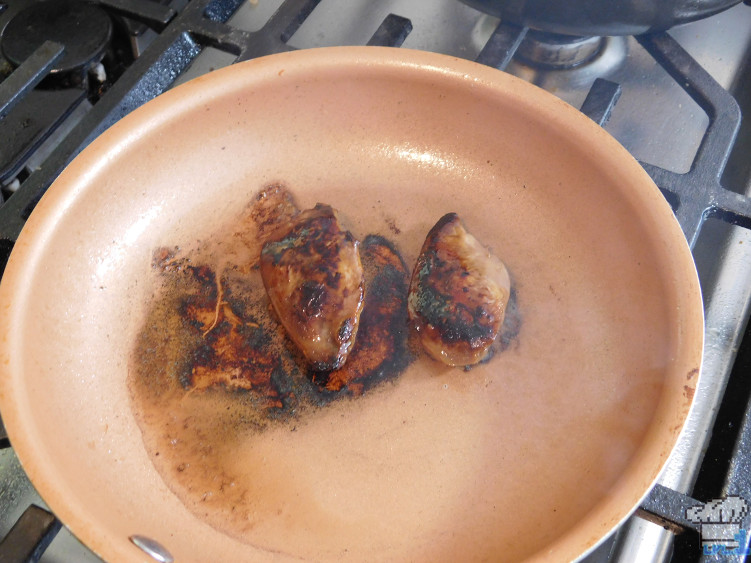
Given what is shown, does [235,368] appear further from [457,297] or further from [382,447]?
[457,297]

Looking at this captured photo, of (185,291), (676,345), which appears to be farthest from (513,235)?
(185,291)

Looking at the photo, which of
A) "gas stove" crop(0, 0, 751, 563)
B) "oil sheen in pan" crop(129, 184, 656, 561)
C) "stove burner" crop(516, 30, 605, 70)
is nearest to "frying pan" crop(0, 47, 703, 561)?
"oil sheen in pan" crop(129, 184, 656, 561)

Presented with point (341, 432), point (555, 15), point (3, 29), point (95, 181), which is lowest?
point (341, 432)

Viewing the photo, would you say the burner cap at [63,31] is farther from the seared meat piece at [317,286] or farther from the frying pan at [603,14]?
the frying pan at [603,14]

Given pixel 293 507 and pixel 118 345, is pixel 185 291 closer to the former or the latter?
pixel 118 345

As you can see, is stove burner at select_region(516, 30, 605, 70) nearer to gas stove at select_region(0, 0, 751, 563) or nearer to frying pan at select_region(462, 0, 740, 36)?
gas stove at select_region(0, 0, 751, 563)

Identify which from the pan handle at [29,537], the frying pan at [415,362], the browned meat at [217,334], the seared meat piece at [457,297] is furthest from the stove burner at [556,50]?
the pan handle at [29,537]
